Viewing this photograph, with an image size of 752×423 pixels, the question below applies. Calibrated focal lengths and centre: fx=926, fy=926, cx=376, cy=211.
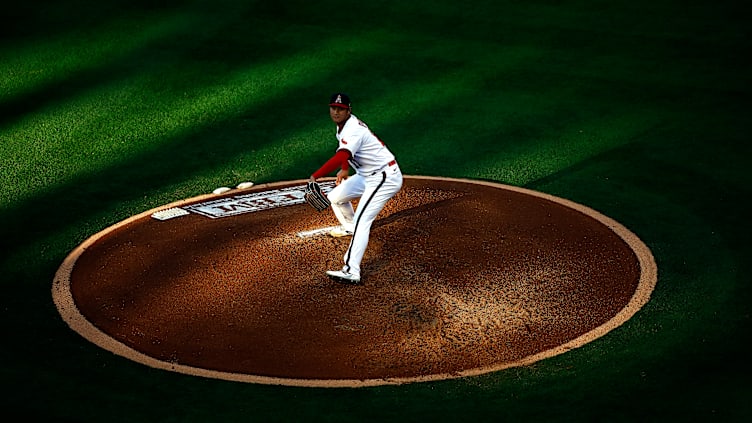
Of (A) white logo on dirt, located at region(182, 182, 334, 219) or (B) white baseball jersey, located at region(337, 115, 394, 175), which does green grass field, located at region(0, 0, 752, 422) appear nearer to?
(A) white logo on dirt, located at region(182, 182, 334, 219)

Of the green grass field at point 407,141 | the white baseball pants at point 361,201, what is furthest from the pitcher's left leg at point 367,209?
the green grass field at point 407,141

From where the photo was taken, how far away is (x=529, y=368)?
6824 mm

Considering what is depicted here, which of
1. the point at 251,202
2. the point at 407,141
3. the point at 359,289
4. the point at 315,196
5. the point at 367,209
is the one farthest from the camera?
the point at 407,141

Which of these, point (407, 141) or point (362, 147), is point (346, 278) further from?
point (407, 141)

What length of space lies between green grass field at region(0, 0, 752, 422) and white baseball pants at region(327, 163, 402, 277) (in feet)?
6.02

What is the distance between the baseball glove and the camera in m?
8.53

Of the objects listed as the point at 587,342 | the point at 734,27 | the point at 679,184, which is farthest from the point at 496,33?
the point at 587,342

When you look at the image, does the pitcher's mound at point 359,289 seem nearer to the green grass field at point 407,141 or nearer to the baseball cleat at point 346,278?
the baseball cleat at point 346,278

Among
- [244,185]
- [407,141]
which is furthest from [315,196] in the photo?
[407,141]

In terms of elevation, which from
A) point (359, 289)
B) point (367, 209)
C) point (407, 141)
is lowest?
point (407, 141)

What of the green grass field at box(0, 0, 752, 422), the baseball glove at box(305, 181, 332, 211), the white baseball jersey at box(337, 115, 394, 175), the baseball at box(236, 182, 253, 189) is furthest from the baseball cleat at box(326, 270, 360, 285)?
the baseball at box(236, 182, 253, 189)

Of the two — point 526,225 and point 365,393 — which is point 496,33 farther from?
point 365,393

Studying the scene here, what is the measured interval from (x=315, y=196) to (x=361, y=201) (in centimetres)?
48

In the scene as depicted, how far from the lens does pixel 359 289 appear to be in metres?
8.06
